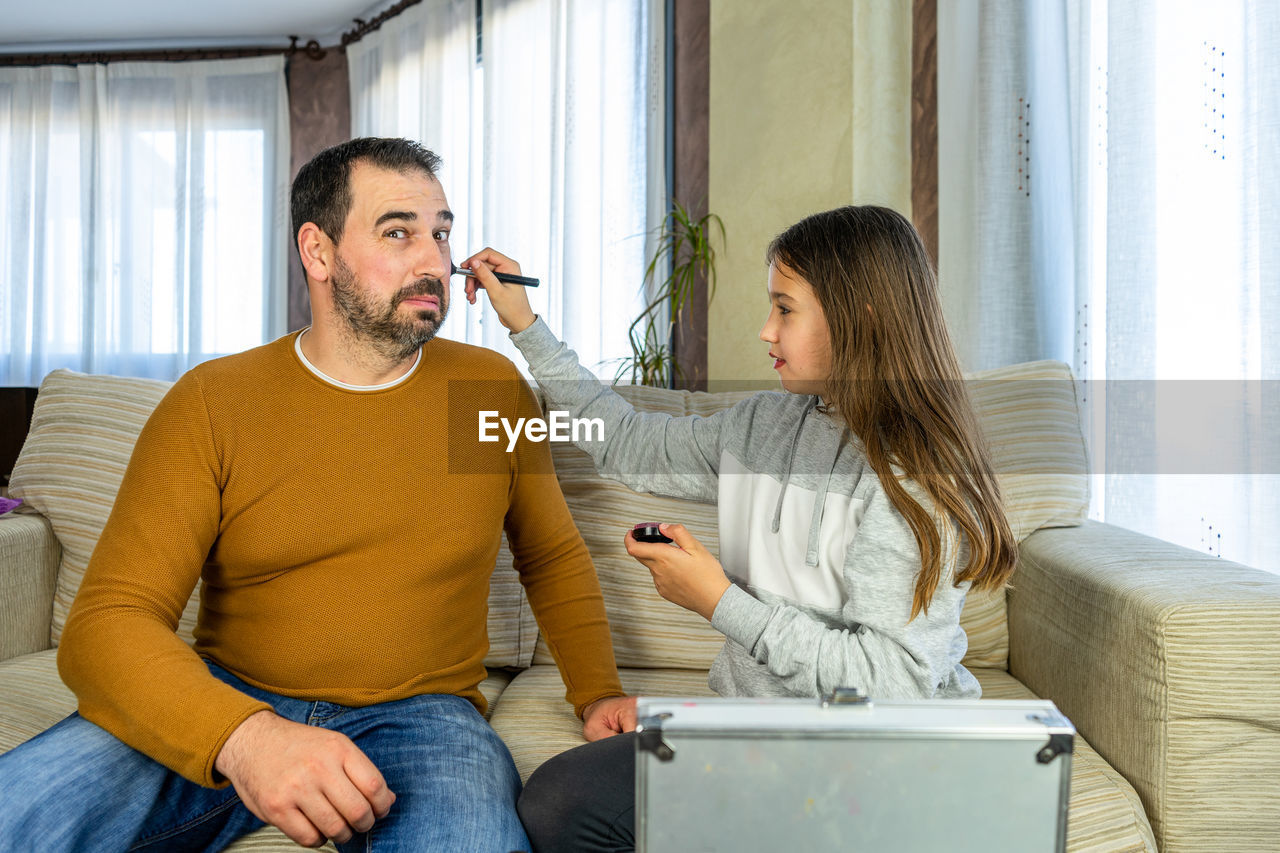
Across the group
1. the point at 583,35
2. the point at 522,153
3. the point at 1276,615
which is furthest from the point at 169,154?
the point at 1276,615

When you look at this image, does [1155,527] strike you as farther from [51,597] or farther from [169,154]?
[169,154]

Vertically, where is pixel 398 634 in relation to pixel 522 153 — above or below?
below

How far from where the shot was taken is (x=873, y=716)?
595 mm

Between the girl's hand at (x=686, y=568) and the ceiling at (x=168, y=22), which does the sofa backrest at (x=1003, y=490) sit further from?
the ceiling at (x=168, y=22)

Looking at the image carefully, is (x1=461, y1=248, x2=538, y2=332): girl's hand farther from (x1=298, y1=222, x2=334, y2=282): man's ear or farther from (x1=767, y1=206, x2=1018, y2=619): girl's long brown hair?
(x1=767, y1=206, x2=1018, y2=619): girl's long brown hair

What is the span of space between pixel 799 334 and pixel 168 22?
4.78m

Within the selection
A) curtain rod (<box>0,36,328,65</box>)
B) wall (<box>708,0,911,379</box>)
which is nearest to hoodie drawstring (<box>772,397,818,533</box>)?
wall (<box>708,0,911,379</box>)

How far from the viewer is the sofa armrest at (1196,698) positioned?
101 centimetres

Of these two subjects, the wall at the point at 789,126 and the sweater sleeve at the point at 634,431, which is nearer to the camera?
the sweater sleeve at the point at 634,431

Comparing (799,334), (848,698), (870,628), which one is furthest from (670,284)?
(848,698)

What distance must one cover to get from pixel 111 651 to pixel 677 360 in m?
2.13

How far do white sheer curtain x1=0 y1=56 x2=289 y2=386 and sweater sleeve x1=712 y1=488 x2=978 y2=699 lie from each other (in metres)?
4.31

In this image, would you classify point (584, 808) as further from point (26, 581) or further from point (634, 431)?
point (26, 581)

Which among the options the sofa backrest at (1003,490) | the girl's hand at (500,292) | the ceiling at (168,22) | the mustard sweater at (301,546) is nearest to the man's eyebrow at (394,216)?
the girl's hand at (500,292)
